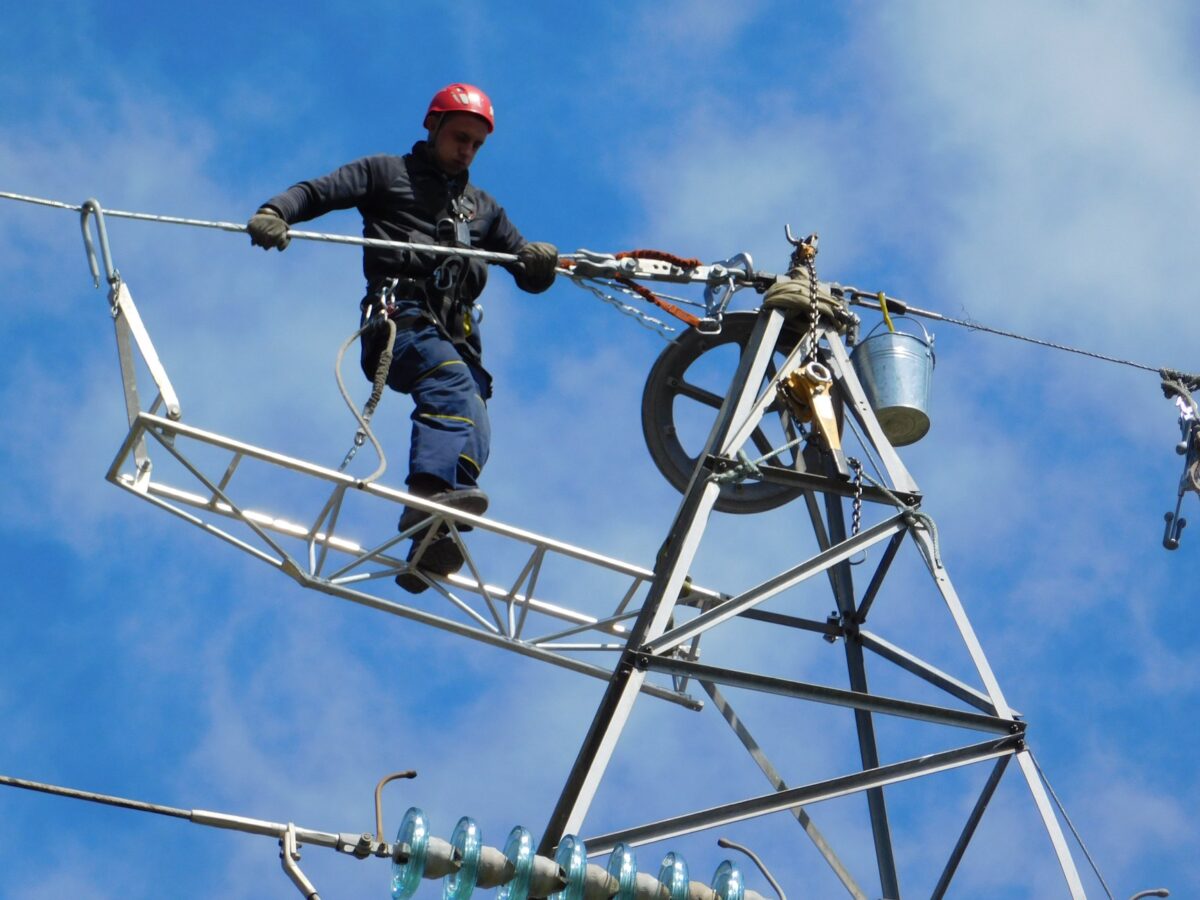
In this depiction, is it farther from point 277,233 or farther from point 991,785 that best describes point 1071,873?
point 277,233

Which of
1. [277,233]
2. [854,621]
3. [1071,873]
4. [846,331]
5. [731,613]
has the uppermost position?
[846,331]

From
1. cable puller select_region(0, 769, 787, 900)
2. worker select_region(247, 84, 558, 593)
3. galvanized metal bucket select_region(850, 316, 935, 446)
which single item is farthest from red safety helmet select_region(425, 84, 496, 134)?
cable puller select_region(0, 769, 787, 900)

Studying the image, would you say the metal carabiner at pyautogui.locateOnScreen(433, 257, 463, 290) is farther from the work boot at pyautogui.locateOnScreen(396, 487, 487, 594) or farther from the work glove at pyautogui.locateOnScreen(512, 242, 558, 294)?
the work boot at pyautogui.locateOnScreen(396, 487, 487, 594)

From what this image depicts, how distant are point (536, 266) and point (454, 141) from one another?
3.49ft

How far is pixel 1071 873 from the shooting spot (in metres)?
10.1

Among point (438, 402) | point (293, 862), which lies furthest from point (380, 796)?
point (438, 402)

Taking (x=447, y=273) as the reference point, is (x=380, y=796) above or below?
below

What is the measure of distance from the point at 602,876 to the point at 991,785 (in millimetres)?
2620

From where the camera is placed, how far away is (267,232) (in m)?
12.0

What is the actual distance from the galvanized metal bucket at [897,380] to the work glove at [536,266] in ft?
6.31

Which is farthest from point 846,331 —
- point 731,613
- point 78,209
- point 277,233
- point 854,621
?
point 78,209

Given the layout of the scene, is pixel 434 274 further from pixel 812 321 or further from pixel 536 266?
pixel 812 321

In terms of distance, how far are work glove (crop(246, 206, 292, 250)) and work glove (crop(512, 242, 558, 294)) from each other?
1591 millimetres

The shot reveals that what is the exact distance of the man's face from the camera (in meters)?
13.4
